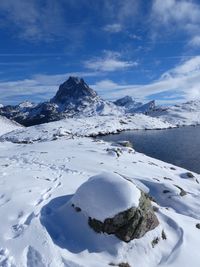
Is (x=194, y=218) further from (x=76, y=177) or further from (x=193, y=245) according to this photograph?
(x=76, y=177)

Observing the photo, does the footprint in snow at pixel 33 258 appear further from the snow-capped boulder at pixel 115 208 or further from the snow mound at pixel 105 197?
the snow mound at pixel 105 197

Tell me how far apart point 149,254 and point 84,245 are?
11.4 feet

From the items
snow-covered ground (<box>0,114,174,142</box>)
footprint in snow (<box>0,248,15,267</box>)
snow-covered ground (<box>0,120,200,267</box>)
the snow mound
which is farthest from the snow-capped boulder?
snow-covered ground (<box>0,114,174,142</box>)

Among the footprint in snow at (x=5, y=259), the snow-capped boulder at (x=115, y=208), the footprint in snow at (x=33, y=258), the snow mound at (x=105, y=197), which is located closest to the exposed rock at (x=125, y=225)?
the snow-capped boulder at (x=115, y=208)

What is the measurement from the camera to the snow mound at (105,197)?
1814cm

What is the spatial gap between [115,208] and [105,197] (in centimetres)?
86

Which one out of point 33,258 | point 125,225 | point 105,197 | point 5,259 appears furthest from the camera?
point 105,197

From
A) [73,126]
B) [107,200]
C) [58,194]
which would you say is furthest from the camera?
[73,126]

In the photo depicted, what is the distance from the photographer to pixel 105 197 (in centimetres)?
1850

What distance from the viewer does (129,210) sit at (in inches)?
716

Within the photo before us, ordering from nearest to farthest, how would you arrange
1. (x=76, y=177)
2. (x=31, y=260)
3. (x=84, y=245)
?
(x=31, y=260)
(x=84, y=245)
(x=76, y=177)

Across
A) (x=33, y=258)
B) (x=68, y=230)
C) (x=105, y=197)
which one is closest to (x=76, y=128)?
(x=105, y=197)

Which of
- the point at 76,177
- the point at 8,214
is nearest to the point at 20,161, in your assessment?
the point at 76,177

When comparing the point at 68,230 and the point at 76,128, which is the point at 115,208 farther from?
the point at 76,128
